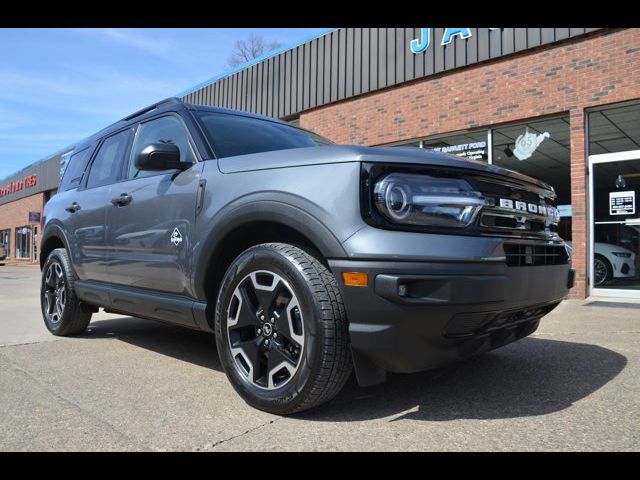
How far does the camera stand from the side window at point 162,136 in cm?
357

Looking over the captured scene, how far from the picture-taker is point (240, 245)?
3.15m

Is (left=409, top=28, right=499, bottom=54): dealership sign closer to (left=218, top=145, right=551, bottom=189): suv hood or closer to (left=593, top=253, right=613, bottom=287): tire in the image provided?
(left=593, top=253, right=613, bottom=287): tire

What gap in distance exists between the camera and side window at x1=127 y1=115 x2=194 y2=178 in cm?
357

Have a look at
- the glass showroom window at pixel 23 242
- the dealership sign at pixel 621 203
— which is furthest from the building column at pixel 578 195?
the glass showroom window at pixel 23 242

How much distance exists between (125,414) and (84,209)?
2384mm

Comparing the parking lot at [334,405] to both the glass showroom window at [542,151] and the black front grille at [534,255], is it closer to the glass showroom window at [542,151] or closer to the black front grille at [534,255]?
the black front grille at [534,255]

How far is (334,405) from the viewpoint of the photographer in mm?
2775

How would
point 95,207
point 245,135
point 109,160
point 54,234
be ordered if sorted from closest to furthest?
1. point 245,135
2. point 95,207
3. point 109,160
4. point 54,234

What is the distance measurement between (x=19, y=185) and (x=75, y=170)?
117 ft

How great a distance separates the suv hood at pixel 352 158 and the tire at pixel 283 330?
47 centimetres

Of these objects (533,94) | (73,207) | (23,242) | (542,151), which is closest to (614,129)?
(542,151)

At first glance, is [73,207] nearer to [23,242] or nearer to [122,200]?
[122,200]
